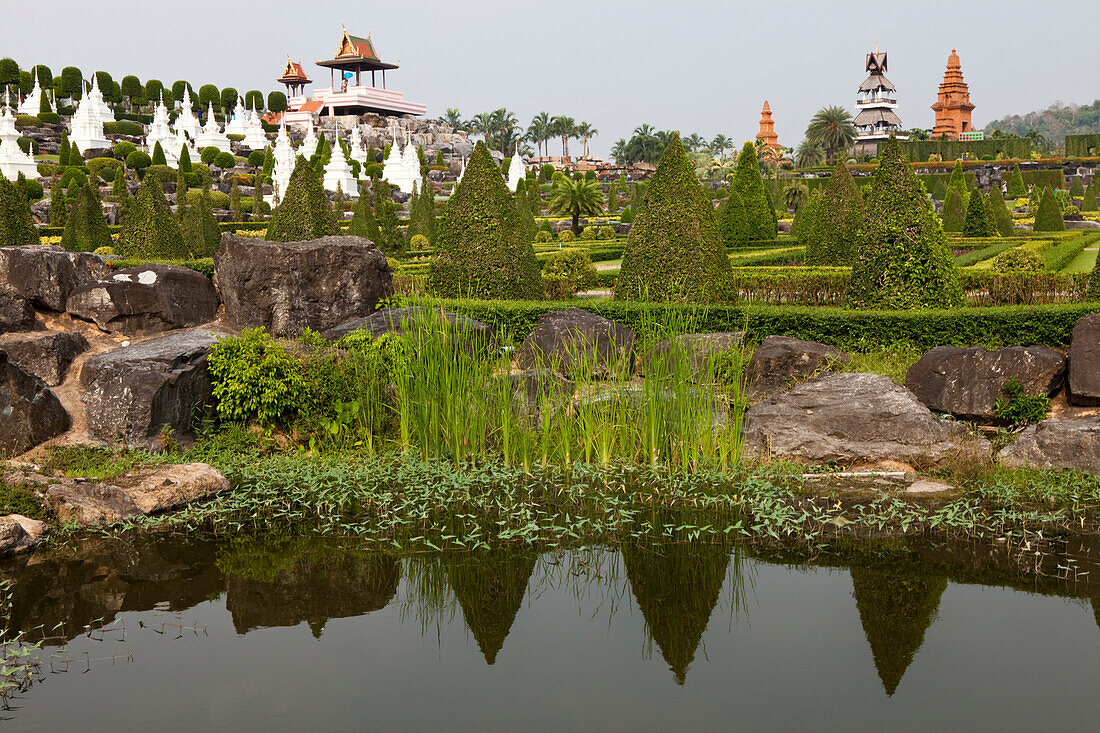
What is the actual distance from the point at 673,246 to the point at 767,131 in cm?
8116

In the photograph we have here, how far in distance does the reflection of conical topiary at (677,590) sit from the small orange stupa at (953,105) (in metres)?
89.6

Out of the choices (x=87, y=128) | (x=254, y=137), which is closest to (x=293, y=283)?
(x=87, y=128)

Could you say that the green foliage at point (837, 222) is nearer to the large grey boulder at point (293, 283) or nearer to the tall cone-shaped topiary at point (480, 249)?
the tall cone-shaped topiary at point (480, 249)

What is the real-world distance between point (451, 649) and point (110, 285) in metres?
7.63

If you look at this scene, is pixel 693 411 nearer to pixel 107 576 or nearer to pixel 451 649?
pixel 451 649

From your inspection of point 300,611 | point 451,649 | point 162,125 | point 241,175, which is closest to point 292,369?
point 300,611

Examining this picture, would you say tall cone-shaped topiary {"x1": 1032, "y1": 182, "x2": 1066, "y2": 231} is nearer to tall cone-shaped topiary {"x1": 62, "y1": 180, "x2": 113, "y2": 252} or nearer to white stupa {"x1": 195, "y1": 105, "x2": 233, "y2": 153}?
tall cone-shaped topiary {"x1": 62, "y1": 180, "x2": 113, "y2": 252}

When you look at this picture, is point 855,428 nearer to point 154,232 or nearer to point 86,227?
point 154,232

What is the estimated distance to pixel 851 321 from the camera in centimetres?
1086

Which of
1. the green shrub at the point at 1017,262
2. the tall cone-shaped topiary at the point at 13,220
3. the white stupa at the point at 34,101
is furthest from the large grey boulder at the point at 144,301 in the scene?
the white stupa at the point at 34,101

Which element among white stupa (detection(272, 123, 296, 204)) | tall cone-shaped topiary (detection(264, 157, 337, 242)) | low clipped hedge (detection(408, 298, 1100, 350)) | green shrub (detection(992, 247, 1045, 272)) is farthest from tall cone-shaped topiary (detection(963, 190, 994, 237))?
white stupa (detection(272, 123, 296, 204))

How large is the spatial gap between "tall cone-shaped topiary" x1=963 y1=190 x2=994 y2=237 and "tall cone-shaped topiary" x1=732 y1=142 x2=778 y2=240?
592 cm

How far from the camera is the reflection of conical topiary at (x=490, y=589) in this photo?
17.4 ft

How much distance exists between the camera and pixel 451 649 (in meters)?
5.11
